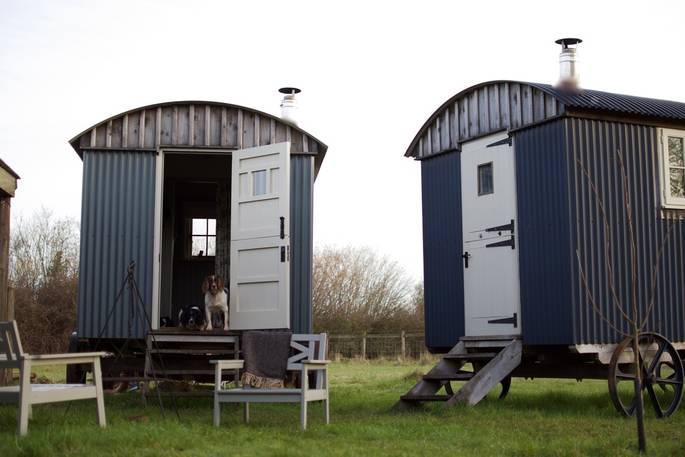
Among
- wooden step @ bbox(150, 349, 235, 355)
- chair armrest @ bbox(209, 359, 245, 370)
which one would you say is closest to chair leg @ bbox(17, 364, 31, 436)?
chair armrest @ bbox(209, 359, 245, 370)

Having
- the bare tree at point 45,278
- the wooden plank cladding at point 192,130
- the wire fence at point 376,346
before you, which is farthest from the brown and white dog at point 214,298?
the wire fence at point 376,346

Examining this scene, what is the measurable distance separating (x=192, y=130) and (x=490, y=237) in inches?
151

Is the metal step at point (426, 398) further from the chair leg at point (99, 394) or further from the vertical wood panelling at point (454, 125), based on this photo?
the chair leg at point (99, 394)

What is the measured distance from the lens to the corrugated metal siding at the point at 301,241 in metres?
10.7

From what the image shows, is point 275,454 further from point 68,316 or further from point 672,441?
point 68,316

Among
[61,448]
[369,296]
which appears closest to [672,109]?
[61,448]

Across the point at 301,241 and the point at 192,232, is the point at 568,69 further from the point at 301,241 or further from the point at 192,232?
the point at 192,232

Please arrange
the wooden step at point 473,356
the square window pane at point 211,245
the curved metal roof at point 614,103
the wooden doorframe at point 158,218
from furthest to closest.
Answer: the square window pane at point 211,245, the wooden doorframe at point 158,218, the wooden step at point 473,356, the curved metal roof at point 614,103

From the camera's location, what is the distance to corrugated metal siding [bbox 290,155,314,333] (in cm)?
1066

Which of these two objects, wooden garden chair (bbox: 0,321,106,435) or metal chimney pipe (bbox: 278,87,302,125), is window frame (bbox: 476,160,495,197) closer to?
metal chimney pipe (bbox: 278,87,302,125)

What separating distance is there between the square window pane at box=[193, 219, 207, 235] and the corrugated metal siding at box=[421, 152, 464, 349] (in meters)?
5.00

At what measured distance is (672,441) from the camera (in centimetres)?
695

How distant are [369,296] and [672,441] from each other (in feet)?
76.2

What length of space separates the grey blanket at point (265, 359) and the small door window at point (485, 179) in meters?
3.31
